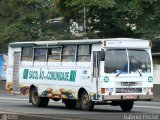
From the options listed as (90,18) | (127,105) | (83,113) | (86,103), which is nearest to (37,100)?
(86,103)

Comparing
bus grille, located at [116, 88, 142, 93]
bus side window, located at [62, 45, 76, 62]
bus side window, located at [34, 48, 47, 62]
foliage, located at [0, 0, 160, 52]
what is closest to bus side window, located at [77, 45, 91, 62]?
bus side window, located at [62, 45, 76, 62]

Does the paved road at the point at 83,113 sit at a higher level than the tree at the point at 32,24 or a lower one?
lower

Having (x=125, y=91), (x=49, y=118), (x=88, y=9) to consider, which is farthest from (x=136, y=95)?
(x=88, y=9)

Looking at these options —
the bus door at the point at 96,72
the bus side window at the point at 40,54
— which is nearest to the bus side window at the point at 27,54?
the bus side window at the point at 40,54

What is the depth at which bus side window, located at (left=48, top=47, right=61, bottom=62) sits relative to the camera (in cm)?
2534

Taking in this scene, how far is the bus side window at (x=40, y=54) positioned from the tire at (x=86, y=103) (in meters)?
3.39

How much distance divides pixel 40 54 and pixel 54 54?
1.10 meters

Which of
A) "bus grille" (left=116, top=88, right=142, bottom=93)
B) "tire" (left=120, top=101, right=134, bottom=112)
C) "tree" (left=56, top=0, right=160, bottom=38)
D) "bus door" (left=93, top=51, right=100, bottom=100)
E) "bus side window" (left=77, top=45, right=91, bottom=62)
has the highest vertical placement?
"tree" (left=56, top=0, right=160, bottom=38)

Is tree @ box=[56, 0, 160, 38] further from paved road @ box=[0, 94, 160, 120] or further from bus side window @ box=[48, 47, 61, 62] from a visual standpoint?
paved road @ box=[0, 94, 160, 120]

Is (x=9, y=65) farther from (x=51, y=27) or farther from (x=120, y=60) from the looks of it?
(x=51, y=27)

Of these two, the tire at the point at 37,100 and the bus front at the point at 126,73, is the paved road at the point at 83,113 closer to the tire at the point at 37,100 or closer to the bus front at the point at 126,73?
the bus front at the point at 126,73

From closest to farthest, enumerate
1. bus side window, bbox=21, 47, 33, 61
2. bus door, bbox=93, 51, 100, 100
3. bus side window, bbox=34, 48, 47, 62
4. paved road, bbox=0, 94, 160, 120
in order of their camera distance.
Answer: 1. paved road, bbox=0, 94, 160, 120
2. bus door, bbox=93, 51, 100, 100
3. bus side window, bbox=34, 48, 47, 62
4. bus side window, bbox=21, 47, 33, 61

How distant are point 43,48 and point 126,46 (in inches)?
191

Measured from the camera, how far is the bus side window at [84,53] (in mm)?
23438
